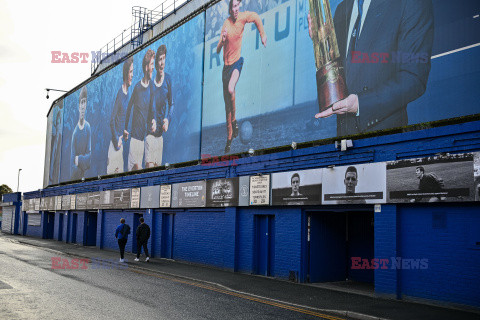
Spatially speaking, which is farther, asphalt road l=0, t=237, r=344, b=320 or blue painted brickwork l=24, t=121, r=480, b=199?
blue painted brickwork l=24, t=121, r=480, b=199

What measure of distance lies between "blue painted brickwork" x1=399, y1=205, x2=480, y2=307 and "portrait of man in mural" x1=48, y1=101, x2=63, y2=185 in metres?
33.5

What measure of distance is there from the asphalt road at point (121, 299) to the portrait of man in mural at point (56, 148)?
2596 centimetres

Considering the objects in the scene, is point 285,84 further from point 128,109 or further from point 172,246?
point 128,109

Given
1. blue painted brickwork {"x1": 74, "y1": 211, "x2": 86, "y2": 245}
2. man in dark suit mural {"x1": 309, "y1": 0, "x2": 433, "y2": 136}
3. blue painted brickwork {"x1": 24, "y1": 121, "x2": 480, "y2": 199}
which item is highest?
man in dark suit mural {"x1": 309, "y1": 0, "x2": 433, "y2": 136}

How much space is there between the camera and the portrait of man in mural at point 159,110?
79.1 ft

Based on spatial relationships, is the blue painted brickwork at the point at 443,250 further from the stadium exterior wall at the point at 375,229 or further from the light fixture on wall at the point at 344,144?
the light fixture on wall at the point at 344,144

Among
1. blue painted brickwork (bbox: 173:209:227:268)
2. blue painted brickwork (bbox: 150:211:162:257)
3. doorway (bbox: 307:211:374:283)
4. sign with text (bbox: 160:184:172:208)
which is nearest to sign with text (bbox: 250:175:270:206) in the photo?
doorway (bbox: 307:211:374:283)

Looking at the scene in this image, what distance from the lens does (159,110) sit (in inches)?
976

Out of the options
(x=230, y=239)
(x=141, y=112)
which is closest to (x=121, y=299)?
(x=230, y=239)

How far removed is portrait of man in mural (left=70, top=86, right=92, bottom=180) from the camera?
110ft

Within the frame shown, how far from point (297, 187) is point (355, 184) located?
2.34m

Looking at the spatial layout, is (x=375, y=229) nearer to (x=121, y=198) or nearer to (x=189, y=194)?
(x=189, y=194)

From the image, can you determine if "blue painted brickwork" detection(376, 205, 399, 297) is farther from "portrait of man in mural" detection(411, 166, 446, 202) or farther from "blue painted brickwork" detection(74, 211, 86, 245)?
"blue painted brickwork" detection(74, 211, 86, 245)

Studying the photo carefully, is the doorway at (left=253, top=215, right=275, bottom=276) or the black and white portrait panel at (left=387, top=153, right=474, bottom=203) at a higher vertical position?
the black and white portrait panel at (left=387, top=153, right=474, bottom=203)
